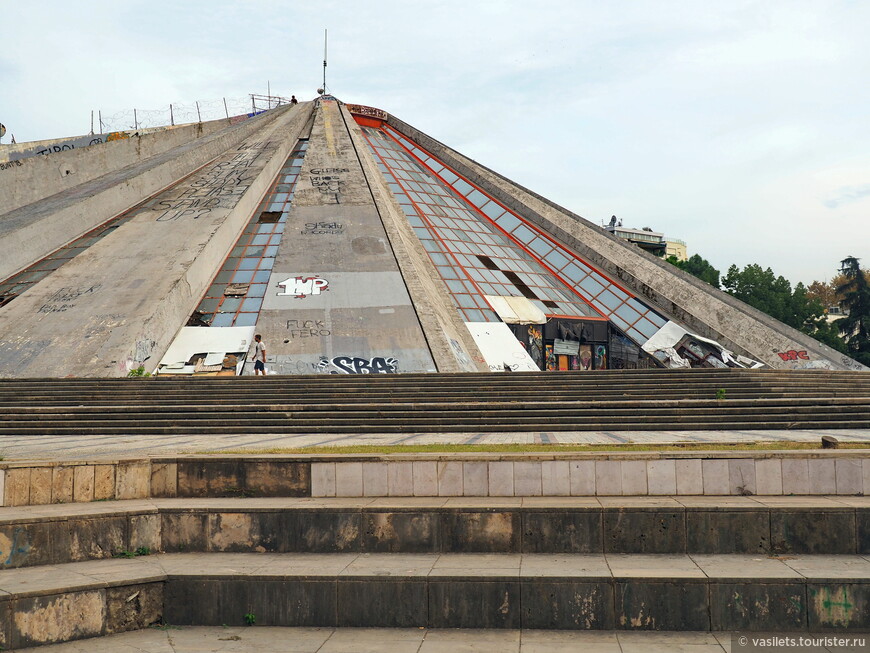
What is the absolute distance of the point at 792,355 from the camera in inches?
885

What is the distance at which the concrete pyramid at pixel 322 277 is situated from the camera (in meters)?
19.5

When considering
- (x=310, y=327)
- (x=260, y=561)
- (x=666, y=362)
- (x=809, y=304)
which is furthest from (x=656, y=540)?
(x=809, y=304)

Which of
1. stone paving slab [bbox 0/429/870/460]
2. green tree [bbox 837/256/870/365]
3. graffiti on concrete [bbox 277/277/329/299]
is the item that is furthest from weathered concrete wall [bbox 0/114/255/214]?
green tree [bbox 837/256/870/365]

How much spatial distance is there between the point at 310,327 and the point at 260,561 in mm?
13677

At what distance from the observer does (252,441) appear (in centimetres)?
1125

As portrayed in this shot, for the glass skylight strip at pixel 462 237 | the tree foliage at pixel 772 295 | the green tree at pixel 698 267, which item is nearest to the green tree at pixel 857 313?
the tree foliage at pixel 772 295

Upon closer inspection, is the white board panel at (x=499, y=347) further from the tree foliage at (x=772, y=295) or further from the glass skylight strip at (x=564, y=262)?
the tree foliage at (x=772, y=295)

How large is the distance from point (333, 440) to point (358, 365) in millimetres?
7771

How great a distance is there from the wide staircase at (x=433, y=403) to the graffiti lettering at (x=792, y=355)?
19.9ft

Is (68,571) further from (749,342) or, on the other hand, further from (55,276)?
(749,342)

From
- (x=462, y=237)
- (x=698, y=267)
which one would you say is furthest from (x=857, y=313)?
(x=462, y=237)

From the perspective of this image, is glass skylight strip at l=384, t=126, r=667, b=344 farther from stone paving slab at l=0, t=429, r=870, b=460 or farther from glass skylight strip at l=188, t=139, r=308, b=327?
stone paving slab at l=0, t=429, r=870, b=460

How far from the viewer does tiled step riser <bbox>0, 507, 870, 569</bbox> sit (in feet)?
22.8

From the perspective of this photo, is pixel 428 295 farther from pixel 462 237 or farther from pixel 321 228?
pixel 462 237
